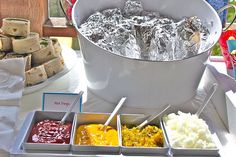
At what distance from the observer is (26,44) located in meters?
0.98

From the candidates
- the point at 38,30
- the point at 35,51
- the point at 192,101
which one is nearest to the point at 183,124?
the point at 192,101

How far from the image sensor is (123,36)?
2.97 ft

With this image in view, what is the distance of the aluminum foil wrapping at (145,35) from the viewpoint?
2.87 ft

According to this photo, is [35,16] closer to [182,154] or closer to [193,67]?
[193,67]

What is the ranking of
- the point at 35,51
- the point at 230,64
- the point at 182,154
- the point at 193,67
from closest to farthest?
1. the point at 182,154
2. the point at 193,67
3. the point at 35,51
4. the point at 230,64

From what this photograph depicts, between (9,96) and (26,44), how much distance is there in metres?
0.20

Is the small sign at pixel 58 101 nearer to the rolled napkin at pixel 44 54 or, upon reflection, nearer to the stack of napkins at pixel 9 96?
the stack of napkins at pixel 9 96

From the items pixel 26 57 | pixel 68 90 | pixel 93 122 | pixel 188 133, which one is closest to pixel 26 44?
pixel 26 57

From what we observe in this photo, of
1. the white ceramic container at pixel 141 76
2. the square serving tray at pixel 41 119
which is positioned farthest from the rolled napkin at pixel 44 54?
the square serving tray at pixel 41 119

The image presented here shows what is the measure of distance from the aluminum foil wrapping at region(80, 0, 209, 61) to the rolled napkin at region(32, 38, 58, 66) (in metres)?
0.12

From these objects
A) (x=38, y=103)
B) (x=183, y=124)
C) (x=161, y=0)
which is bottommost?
(x=38, y=103)

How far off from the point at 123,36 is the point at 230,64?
40cm

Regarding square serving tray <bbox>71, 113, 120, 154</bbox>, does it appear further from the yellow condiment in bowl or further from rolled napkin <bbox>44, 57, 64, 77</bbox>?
rolled napkin <bbox>44, 57, 64, 77</bbox>

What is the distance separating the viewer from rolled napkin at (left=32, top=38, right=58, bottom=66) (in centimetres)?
101
